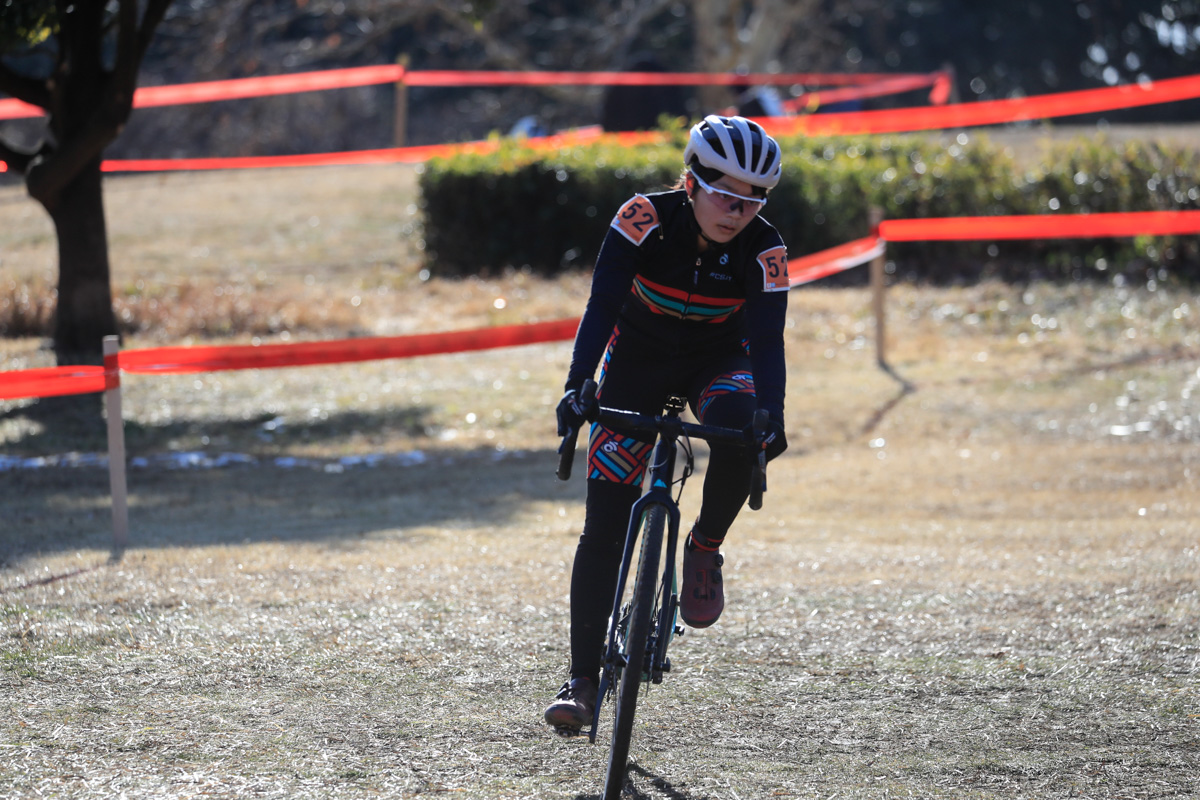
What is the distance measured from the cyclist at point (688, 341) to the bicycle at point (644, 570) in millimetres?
101

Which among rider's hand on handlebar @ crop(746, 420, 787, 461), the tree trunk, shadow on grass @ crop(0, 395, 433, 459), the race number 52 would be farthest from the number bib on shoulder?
the tree trunk

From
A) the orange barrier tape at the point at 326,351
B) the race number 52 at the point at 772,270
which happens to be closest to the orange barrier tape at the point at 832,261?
the orange barrier tape at the point at 326,351

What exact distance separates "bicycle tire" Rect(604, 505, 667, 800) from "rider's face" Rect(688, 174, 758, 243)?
3.02ft

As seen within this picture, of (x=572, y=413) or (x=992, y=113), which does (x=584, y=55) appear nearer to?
(x=992, y=113)

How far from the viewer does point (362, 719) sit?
4.49 m

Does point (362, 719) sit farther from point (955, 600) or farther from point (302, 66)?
point (302, 66)

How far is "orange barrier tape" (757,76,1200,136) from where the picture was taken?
15969 mm

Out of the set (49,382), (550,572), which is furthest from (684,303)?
(49,382)

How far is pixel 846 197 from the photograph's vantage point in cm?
1530

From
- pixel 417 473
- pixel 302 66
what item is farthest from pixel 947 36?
pixel 417 473

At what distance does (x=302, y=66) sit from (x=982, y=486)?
2635 cm

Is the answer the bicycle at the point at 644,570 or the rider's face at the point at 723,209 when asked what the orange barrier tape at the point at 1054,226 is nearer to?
the rider's face at the point at 723,209

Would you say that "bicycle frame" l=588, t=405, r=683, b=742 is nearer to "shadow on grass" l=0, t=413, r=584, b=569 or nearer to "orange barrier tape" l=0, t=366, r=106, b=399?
"shadow on grass" l=0, t=413, r=584, b=569

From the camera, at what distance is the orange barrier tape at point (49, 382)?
6699 mm
